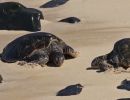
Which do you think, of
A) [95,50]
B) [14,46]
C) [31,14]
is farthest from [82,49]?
[31,14]

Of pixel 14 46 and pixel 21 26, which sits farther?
pixel 21 26

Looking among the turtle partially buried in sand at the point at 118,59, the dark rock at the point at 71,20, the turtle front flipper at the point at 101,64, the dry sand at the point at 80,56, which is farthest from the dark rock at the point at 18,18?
the turtle partially buried in sand at the point at 118,59

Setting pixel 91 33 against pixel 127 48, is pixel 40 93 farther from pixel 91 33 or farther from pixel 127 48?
pixel 91 33

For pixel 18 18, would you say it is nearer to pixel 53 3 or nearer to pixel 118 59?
pixel 53 3

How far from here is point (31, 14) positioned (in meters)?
14.8

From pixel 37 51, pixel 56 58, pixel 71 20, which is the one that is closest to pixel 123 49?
pixel 56 58

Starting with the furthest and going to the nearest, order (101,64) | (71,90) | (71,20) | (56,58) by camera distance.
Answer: (71,20) < (56,58) < (101,64) < (71,90)

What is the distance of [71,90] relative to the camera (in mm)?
9484

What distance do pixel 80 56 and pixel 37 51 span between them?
2.72ft

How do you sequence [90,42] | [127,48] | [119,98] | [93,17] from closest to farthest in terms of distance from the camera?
[119,98] < [127,48] < [90,42] < [93,17]

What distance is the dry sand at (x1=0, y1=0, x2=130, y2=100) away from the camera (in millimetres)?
9617

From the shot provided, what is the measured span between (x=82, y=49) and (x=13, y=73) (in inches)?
76.3

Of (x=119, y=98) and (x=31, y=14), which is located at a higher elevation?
(x=31, y=14)

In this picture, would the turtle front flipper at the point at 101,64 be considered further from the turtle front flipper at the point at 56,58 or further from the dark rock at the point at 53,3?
the dark rock at the point at 53,3
